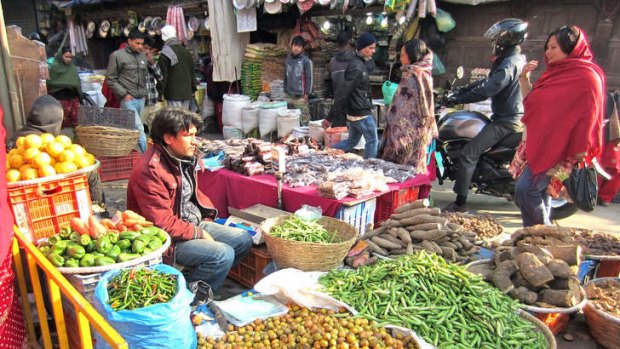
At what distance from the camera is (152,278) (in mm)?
2439

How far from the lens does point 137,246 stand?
2.63 meters

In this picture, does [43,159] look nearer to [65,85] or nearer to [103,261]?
[103,261]

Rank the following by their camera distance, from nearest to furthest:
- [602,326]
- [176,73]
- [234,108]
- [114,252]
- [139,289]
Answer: [139,289], [114,252], [602,326], [176,73], [234,108]

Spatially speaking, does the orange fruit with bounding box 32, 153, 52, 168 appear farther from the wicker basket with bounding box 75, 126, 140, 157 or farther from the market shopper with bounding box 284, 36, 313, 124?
the market shopper with bounding box 284, 36, 313, 124

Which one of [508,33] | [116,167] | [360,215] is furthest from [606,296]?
[116,167]

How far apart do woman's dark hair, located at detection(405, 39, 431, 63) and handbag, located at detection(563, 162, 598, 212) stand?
6.67 feet

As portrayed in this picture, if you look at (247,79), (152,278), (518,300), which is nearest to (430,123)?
(518,300)

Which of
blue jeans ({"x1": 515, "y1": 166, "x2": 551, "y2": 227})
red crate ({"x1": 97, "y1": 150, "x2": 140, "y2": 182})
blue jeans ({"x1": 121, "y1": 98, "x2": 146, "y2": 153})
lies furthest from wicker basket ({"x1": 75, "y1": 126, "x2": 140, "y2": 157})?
blue jeans ({"x1": 515, "y1": 166, "x2": 551, "y2": 227})

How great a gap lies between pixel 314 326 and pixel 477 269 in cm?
150

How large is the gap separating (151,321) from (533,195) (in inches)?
139

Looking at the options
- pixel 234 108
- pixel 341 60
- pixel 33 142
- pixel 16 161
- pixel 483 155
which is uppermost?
pixel 341 60

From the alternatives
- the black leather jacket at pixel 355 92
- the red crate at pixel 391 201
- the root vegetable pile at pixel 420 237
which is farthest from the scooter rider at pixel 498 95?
the root vegetable pile at pixel 420 237

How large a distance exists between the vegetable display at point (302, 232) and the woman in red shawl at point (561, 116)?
2.02 meters

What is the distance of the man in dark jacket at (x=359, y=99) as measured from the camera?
588cm
